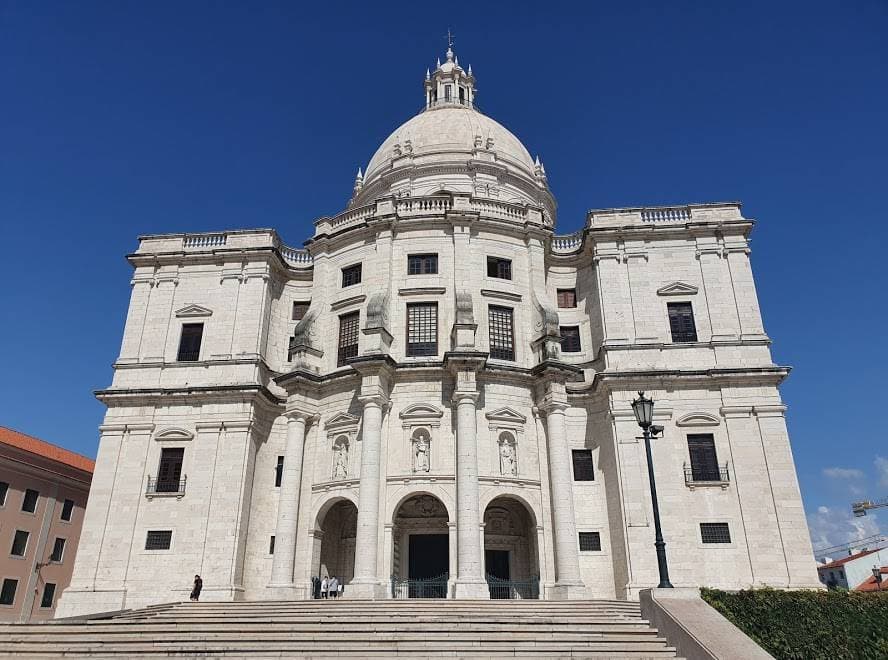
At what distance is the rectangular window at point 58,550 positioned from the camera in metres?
38.0

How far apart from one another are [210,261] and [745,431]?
2712cm

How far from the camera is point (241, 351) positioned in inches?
1194

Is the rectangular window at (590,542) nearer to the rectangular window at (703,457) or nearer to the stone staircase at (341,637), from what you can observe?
Result: the rectangular window at (703,457)

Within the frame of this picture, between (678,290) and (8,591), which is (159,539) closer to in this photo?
(8,591)

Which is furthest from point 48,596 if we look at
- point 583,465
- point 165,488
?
point 583,465

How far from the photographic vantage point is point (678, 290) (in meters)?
29.8

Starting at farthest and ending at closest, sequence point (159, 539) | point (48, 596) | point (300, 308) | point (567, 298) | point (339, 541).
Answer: point (48, 596) → point (300, 308) → point (567, 298) → point (339, 541) → point (159, 539)

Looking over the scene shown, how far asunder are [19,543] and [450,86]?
43496 millimetres

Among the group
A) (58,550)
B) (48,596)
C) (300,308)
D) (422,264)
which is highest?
(422,264)

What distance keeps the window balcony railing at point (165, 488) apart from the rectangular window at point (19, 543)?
565 inches

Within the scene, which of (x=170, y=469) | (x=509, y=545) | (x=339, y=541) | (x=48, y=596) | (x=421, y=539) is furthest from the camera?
(x=48, y=596)

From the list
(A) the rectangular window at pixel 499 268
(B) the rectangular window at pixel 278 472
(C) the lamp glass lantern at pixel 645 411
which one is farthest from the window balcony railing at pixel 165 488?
(C) the lamp glass lantern at pixel 645 411

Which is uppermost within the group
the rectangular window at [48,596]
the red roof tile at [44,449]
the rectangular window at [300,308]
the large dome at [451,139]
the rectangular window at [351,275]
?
the large dome at [451,139]

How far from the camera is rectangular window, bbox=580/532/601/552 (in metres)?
26.7
